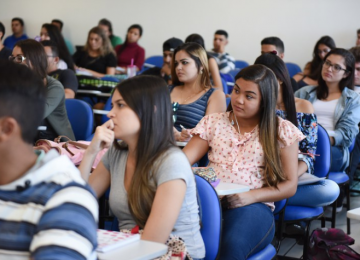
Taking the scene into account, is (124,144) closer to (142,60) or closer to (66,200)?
(66,200)

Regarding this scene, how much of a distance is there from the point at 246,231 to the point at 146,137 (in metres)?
0.67

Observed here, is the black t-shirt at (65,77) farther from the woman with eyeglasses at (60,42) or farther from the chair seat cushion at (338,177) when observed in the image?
the chair seat cushion at (338,177)

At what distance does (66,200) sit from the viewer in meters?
1.06

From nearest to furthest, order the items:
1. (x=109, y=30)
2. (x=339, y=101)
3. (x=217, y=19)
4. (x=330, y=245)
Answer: (x=330, y=245)
(x=339, y=101)
(x=217, y=19)
(x=109, y=30)

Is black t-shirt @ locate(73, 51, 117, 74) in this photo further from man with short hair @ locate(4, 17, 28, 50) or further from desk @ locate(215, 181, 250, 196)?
desk @ locate(215, 181, 250, 196)

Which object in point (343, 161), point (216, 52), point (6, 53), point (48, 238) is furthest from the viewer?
point (216, 52)

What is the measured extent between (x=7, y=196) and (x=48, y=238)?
14cm

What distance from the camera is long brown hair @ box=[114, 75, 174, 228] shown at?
188cm

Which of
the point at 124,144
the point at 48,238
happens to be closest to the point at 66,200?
the point at 48,238

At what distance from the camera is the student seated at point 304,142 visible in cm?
299

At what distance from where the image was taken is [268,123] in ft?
8.66

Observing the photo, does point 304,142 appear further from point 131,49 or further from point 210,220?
point 131,49

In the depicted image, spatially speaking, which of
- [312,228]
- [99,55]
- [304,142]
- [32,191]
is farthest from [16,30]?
[32,191]

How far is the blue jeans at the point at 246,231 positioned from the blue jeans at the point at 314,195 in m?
0.48
